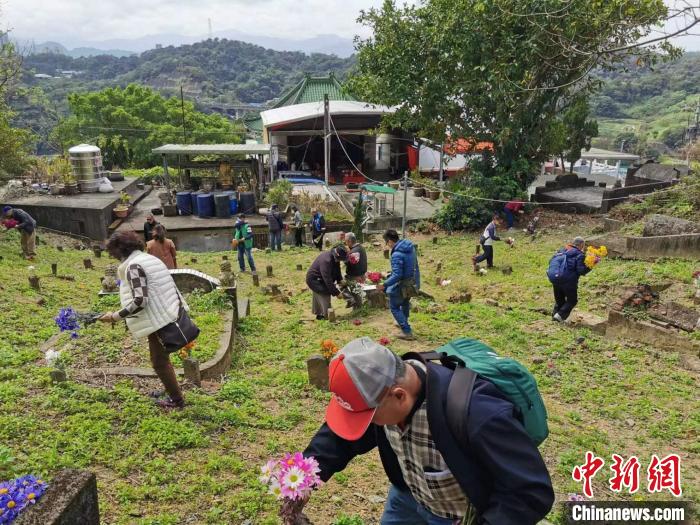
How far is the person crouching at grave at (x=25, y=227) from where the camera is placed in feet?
39.4

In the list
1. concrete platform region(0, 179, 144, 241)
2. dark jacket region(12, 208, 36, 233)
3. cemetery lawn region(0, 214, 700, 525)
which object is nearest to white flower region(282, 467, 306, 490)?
cemetery lawn region(0, 214, 700, 525)

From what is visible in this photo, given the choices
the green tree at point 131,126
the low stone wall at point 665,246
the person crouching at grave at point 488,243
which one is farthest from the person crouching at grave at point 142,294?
the green tree at point 131,126

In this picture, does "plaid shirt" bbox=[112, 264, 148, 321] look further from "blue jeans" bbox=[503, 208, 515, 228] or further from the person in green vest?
"blue jeans" bbox=[503, 208, 515, 228]

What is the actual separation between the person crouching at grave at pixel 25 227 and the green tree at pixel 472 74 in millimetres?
12348

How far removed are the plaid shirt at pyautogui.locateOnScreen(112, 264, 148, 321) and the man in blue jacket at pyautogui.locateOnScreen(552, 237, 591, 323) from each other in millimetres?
6663

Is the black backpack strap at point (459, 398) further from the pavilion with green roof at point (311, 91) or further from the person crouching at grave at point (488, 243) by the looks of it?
the pavilion with green roof at point (311, 91)

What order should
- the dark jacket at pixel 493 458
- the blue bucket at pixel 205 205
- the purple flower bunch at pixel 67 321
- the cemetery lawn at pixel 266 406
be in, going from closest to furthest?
the dark jacket at pixel 493 458
the cemetery lawn at pixel 266 406
the purple flower bunch at pixel 67 321
the blue bucket at pixel 205 205

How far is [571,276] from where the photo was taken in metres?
8.27

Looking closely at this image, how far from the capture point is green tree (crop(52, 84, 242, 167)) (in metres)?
36.9

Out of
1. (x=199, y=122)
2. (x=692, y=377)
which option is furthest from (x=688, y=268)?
(x=199, y=122)

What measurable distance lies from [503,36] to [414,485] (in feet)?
54.2

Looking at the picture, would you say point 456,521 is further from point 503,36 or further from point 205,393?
point 503,36
